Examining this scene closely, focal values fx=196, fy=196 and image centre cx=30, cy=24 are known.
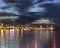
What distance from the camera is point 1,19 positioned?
747 centimetres

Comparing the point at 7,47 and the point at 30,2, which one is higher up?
the point at 30,2

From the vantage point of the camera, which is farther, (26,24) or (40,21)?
(26,24)

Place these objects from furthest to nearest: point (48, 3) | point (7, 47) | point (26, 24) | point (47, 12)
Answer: point (26, 24), point (47, 12), point (48, 3), point (7, 47)

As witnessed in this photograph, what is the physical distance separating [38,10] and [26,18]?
2.82 ft

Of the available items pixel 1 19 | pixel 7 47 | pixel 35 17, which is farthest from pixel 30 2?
pixel 7 47

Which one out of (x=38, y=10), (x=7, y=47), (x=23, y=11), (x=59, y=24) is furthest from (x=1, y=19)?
(x=7, y=47)

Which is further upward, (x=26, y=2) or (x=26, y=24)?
(x=26, y=2)

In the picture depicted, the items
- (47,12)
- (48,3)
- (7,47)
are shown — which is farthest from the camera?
(47,12)

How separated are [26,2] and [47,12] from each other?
93 centimetres

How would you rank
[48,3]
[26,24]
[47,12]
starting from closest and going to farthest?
[48,3], [47,12], [26,24]

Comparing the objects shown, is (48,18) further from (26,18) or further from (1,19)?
(1,19)

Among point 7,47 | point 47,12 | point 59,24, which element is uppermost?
point 47,12

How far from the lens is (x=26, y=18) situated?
790 centimetres

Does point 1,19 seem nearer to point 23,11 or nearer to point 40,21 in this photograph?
point 23,11
